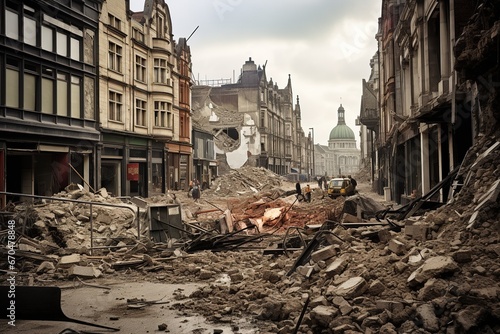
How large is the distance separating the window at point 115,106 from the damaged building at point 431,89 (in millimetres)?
17504

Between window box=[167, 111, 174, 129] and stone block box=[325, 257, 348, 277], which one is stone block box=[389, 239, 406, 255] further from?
window box=[167, 111, 174, 129]

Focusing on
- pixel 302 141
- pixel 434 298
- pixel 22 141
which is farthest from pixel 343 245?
pixel 302 141

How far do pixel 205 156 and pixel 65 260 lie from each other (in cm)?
3672

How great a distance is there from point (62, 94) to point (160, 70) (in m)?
11.7

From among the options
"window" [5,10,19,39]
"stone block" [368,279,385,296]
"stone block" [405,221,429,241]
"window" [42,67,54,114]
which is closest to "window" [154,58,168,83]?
"window" [42,67,54,114]

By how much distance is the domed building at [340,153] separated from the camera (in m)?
167

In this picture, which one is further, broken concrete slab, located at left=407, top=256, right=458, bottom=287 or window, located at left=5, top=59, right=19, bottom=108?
window, located at left=5, top=59, right=19, bottom=108

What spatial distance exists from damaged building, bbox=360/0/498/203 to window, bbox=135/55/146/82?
1766 centimetres

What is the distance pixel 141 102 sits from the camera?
31344 mm

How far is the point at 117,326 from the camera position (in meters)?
6.53

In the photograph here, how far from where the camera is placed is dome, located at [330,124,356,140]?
18550 cm

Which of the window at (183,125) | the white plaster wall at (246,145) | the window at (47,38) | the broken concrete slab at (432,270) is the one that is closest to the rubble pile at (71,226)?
the broken concrete slab at (432,270)

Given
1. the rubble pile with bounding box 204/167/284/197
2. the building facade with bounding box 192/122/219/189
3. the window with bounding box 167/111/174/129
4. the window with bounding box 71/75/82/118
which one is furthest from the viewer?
the building facade with bounding box 192/122/219/189

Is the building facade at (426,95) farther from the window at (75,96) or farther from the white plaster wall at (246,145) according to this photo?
the white plaster wall at (246,145)
